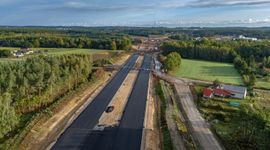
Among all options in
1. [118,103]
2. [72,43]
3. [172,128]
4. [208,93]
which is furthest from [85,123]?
[72,43]

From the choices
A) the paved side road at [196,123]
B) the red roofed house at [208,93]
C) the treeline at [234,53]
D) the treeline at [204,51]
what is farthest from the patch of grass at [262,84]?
the treeline at [204,51]

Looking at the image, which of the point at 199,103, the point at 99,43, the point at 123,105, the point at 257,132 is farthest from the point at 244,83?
the point at 99,43

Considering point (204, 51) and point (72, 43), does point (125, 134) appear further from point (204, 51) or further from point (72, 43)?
point (72, 43)

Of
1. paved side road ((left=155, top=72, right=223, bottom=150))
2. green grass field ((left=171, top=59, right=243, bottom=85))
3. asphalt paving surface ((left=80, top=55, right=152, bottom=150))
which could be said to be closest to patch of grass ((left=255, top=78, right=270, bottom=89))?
green grass field ((left=171, top=59, right=243, bottom=85))

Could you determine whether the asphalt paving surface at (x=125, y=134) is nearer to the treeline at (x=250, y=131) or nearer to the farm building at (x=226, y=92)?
the treeline at (x=250, y=131)

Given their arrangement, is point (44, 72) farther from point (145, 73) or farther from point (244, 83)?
point (244, 83)

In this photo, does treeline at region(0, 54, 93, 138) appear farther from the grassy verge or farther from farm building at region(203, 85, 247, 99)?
farm building at region(203, 85, 247, 99)
